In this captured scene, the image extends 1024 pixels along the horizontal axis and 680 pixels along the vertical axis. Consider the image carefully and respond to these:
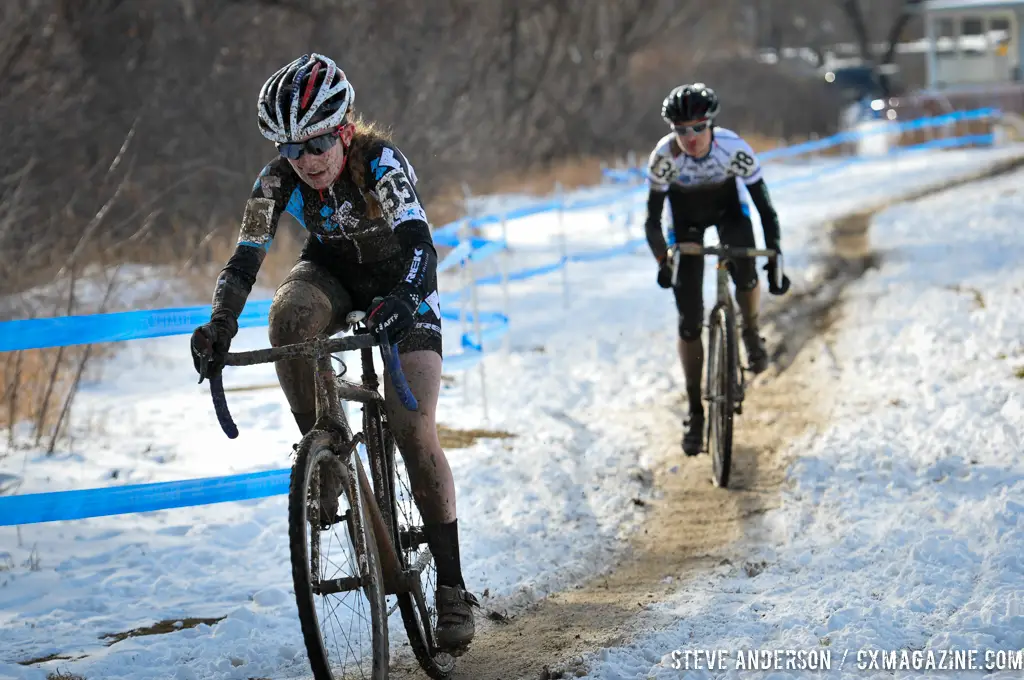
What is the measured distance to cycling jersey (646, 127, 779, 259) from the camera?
7539 mm

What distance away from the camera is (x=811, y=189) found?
23.2m

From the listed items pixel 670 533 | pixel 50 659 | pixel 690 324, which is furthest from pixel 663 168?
pixel 50 659

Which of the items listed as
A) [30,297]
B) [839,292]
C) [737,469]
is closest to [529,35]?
[839,292]

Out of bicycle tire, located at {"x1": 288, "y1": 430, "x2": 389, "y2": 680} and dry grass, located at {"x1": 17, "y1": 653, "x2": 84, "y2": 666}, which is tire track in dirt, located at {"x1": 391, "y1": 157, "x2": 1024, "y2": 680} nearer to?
bicycle tire, located at {"x1": 288, "y1": 430, "x2": 389, "y2": 680}

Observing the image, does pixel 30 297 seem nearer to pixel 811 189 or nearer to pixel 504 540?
pixel 504 540

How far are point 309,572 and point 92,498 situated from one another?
2.44 meters

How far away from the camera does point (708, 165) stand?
303 inches

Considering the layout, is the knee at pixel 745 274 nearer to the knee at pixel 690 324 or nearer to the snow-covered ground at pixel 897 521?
Result: the knee at pixel 690 324

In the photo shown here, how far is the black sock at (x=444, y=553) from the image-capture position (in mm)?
4512

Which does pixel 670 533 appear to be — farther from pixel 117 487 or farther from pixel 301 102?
pixel 301 102

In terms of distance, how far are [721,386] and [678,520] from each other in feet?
3.21

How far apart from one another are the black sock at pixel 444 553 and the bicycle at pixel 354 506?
5cm

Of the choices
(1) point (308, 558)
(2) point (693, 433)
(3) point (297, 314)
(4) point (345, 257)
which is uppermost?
(4) point (345, 257)

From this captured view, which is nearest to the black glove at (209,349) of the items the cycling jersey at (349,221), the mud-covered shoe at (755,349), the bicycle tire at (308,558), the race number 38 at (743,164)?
the cycling jersey at (349,221)
